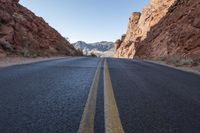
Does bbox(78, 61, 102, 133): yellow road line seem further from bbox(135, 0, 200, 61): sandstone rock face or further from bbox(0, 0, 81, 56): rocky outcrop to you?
bbox(135, 0, 200, 61): sandstone rock face

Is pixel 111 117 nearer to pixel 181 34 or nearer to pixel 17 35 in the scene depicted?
pixel 17 35

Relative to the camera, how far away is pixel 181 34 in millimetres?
31281

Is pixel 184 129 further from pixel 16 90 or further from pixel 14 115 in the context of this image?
pixel 16 90

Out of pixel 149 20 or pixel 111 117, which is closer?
pixel 111 117

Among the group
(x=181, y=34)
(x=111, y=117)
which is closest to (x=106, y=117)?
(x=111, y=117)

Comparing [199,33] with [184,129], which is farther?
[199,33]

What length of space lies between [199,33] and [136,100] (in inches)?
1009

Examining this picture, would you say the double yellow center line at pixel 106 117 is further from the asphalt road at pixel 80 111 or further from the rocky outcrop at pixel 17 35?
the rocky outcrop at pixel 17 35

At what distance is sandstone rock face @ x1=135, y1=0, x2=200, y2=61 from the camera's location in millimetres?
28328

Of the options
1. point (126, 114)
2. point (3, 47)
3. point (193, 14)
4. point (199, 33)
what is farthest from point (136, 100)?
point (193, 14)

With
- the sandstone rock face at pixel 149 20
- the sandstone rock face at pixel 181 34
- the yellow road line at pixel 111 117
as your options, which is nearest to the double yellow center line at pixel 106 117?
the yellow road line at pixel 111 117

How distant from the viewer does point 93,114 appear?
358 cm

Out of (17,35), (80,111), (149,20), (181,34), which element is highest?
(149,20)

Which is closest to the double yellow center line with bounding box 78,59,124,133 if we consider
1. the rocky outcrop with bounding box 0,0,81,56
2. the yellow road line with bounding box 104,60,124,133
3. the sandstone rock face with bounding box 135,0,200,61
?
the yellow road line with bounding box 104,60,124,133
